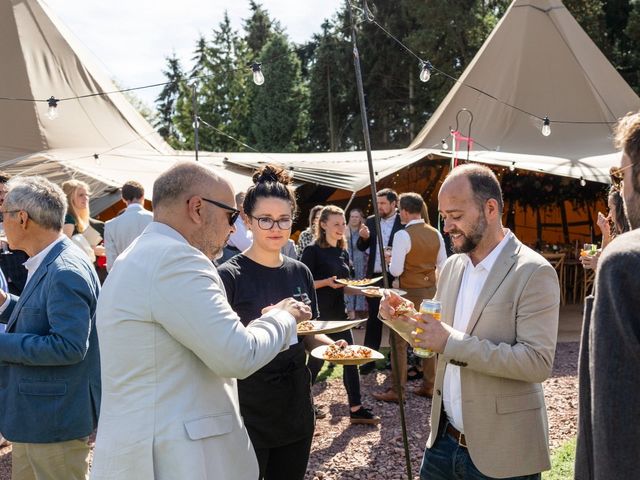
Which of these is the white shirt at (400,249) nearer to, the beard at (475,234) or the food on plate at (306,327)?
the food on plate at (306,327)

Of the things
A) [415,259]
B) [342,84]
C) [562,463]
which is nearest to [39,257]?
[562,463]

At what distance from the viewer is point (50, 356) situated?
2.62m

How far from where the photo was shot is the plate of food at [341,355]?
9.68 ft

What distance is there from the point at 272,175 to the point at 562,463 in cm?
327

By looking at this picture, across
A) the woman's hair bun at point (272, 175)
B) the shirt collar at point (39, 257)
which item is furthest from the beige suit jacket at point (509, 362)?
the shirt collar at point (39, 257)

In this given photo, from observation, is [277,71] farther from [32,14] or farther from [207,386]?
[207,386]

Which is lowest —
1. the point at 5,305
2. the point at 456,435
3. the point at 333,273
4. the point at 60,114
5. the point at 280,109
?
the point at 456,435

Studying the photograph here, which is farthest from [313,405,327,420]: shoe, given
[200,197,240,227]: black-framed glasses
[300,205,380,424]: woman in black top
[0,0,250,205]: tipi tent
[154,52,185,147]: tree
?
[154,52,185,147]: tree

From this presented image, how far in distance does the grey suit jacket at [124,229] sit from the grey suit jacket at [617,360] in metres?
5.16

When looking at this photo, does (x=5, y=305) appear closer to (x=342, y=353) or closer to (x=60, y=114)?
(x=342, y=353)

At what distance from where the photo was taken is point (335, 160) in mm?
12977

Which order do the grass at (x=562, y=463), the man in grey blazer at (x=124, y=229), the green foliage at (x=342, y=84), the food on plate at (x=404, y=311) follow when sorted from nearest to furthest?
1. the food on plate at (x=404, y=311)
2. the grass at (x=562, y=463)
3. the man in grey blazer at (x=124, y=229)
4. the green foliage at (x=342, y=84)

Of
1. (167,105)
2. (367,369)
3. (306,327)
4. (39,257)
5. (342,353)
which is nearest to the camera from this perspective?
(39,257)

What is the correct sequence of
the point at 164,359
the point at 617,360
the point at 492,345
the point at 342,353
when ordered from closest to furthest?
the point at 617,360 → the point at 164,359 → the point at 492,345 → the point at 342,353
